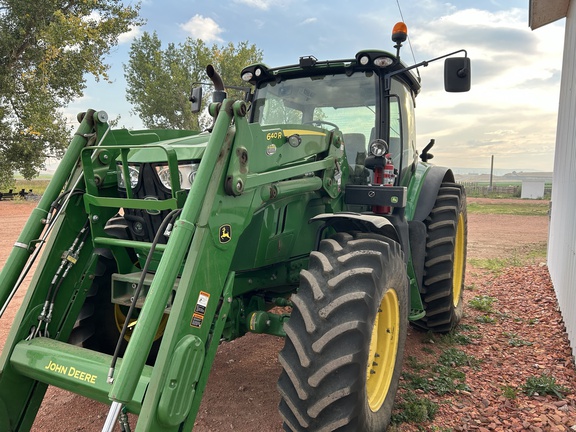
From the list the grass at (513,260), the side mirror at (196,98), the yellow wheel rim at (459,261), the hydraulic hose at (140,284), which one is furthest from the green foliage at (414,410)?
the grass at (513,260)

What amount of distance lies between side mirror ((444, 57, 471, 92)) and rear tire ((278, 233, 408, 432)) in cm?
172

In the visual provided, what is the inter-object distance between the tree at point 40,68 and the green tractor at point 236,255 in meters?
16.3

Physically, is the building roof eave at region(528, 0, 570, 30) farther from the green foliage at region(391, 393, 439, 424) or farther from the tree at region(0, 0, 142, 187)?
the tree at region(0, 0, 142, 187)

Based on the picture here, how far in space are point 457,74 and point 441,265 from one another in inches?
72.9

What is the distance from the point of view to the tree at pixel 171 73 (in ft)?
93.8

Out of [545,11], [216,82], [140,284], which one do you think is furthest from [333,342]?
[545,11]

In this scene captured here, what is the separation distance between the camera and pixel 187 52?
29797mm

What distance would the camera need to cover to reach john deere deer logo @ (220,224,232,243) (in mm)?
2484

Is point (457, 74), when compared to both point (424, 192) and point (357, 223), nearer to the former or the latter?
point (424, 192)

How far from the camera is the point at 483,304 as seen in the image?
6043mm

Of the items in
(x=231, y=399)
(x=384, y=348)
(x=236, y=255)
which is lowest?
(x=231, y=399)

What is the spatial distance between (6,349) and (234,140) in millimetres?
1839

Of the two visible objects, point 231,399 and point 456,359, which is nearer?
point 231,399

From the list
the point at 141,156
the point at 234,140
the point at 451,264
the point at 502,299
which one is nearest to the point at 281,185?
the point at 234,140
